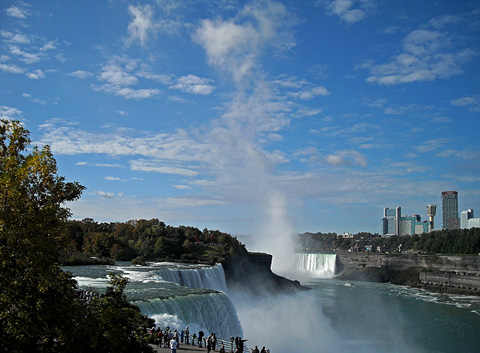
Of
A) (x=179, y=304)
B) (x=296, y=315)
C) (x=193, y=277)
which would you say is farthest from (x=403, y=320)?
(x=179, y=304)

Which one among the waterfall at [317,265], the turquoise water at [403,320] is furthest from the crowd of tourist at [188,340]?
the waterfall at [317,265]

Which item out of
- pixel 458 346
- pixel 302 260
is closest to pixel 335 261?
pixel 302 260

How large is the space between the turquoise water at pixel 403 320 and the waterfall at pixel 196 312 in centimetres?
1093

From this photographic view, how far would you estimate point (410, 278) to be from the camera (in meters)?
78.9

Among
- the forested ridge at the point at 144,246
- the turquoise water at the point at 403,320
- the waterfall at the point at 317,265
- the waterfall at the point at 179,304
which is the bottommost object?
the turquoise water at the point at 403,320

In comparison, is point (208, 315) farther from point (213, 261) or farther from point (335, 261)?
point (335, 261)

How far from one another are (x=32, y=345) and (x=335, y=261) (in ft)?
323

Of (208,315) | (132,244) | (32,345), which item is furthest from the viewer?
(132,244)

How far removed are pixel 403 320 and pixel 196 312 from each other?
2832cm

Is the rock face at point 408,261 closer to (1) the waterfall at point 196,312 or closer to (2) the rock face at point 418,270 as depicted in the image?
(2) the rock face at point 418,270

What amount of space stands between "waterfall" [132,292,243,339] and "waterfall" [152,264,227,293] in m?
9.08

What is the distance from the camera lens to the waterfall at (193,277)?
112 feet

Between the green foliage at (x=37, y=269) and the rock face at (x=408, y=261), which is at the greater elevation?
the green foliage at (x=37, y=269)

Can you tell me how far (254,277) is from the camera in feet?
198
